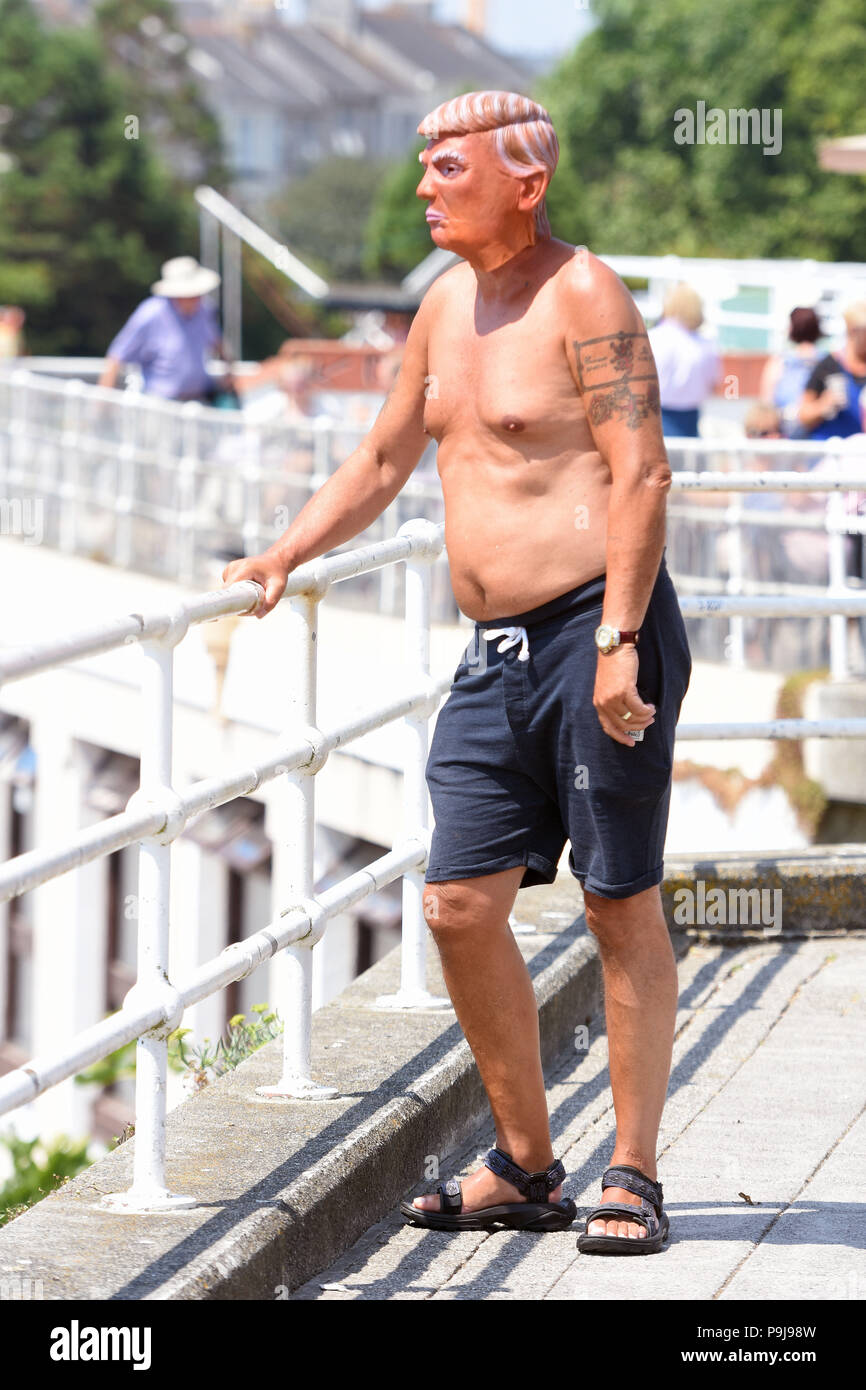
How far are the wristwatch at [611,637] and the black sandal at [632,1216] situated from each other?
3.06ft

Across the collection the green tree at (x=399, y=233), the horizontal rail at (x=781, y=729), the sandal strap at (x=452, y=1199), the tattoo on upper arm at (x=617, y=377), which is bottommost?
the sandal strap at (x=452, y=1199)

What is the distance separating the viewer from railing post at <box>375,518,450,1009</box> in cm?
468

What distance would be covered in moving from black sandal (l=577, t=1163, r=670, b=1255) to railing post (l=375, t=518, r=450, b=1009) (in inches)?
42.5

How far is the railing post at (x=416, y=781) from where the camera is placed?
468 centimetres

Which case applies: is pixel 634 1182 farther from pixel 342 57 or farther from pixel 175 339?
pixel 342 57

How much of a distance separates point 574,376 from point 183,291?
30.6 feet

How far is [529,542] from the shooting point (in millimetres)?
3514

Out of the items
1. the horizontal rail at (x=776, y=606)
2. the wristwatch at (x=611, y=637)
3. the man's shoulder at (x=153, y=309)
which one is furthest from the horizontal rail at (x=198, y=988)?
the man's shoulder at (x=153, y=309)

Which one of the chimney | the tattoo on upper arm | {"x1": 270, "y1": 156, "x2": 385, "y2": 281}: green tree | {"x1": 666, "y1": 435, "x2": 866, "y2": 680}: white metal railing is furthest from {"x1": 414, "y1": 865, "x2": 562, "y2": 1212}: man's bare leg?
the chimney

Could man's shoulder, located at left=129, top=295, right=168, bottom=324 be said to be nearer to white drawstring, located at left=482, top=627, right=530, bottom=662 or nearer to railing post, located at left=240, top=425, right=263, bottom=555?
railing post, located at left=240, top=425, right=263, bottom=555

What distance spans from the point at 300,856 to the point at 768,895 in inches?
86.0

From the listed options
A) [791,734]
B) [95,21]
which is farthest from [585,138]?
[791,734]

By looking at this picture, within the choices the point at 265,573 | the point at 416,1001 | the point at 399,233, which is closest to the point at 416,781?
the point at 416,1001

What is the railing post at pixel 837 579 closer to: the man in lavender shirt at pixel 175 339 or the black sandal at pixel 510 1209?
the man in lavender shirt at pixel 175 339
